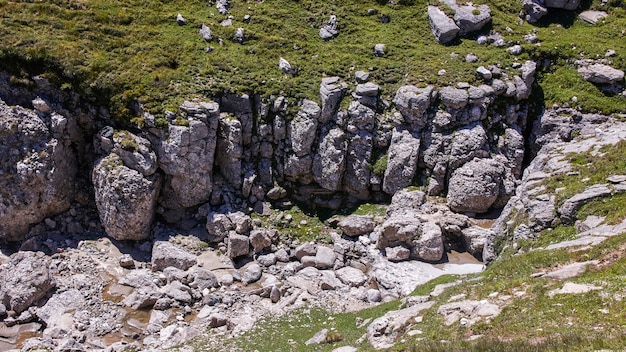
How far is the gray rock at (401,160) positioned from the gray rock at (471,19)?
13.9 m

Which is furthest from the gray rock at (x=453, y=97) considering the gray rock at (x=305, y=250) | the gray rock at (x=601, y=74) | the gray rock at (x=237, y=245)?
the gray rock at (x=237, y=245)

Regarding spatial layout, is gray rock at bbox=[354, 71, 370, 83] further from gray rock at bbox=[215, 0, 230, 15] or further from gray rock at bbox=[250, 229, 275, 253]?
gray rock at bbox=[215, 0, 230, 15]

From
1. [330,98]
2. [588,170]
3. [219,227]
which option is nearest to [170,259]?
[219,227]

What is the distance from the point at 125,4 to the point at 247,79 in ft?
49.8

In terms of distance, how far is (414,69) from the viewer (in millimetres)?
41562

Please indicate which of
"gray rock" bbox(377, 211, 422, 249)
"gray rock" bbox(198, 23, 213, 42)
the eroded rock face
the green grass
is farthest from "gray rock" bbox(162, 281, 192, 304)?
the green grass

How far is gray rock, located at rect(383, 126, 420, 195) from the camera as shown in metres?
38.7

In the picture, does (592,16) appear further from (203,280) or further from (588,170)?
(203,280)

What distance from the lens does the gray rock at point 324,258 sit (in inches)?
1365

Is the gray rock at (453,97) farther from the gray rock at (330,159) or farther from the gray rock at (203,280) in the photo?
the gray rock at (203,280)

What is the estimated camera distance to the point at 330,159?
Answer: 39.0m

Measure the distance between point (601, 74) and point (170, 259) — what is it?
37100 mm

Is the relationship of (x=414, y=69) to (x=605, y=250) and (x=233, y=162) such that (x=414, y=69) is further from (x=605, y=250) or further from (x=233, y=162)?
(x=605, y=250)

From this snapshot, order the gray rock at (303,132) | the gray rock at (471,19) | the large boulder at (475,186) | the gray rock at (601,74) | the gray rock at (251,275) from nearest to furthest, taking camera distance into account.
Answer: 1. the gray rock at (251,275)
2. the large boulder at (475,186)
3. the gray rock at (303,132)
4. the gray rock at (601,74)
5. the gray rock at (471,19)
